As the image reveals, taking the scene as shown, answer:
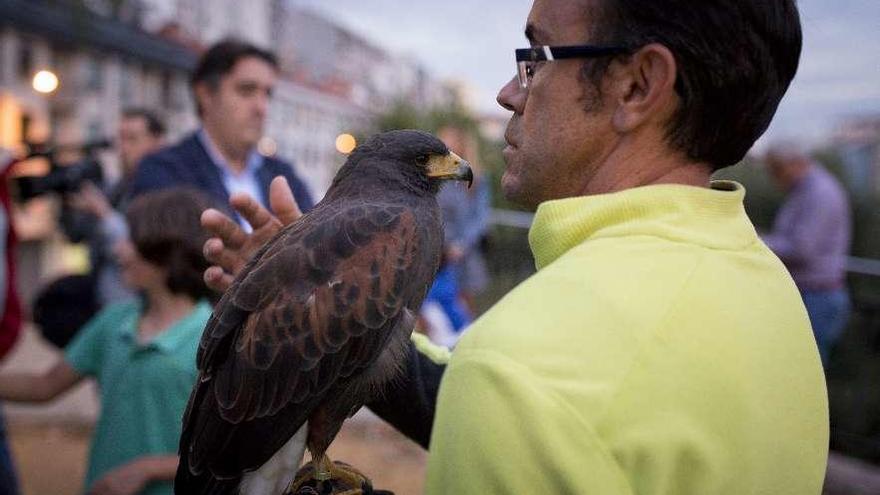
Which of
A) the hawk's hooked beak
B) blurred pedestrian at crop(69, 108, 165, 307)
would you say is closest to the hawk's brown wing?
the hawk's hooked beak

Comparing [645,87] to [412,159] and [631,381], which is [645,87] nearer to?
[631,381]

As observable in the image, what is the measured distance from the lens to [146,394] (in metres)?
3.13

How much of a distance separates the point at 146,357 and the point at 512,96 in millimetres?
2043

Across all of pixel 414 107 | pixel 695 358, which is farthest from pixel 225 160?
pixel 414 107

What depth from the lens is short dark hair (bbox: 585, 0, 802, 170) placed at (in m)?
1.41

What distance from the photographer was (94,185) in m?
6.84

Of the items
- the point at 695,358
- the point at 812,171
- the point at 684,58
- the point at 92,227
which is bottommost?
the point at 92,227

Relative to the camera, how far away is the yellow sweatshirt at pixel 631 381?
1.18 metres

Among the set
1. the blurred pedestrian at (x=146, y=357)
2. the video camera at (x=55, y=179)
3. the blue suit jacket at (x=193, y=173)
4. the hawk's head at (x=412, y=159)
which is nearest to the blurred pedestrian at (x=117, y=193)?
the video camera at (x=55, y=179)

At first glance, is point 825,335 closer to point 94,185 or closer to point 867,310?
point 867,310

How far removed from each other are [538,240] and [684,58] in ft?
1.21

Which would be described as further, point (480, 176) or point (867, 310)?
point (480, 176)

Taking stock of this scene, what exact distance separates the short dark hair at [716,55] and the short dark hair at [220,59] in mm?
3488

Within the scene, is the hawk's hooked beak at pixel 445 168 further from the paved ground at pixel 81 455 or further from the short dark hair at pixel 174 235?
the paved ground at pixel 81 455
